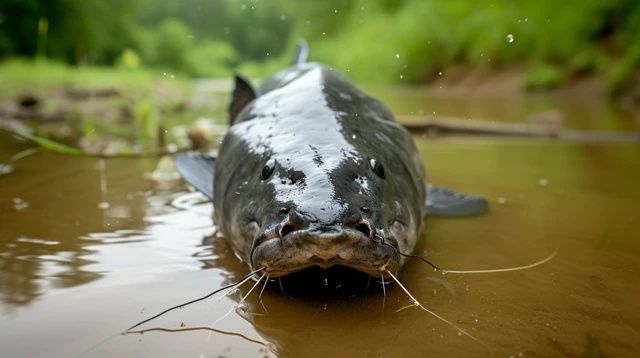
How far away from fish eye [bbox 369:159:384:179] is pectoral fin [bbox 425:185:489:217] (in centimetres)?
108

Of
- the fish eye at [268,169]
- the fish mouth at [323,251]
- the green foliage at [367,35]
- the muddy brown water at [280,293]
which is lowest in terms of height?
the muddy brown water at [280,293]

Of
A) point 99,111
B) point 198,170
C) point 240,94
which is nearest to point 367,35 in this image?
point 99,111

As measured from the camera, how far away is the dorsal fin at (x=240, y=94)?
348 centimetres

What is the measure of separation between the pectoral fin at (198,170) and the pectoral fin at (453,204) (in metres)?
1.20

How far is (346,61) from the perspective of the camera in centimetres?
3008

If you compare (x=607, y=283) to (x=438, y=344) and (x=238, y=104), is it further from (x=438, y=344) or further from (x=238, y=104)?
(x=238, y=104)

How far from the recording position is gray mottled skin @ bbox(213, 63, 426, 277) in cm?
173


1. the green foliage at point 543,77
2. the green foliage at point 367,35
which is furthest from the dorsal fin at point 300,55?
the green foliage at point 543,77

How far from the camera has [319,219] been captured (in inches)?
67.2

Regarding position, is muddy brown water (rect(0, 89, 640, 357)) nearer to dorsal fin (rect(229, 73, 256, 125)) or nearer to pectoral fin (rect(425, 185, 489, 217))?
pectoral fin (rect(425, 185, 489, 217))

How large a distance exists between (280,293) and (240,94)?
1.86 meters

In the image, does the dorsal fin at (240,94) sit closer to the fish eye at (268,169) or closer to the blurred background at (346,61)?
the fish eye at (268,169)

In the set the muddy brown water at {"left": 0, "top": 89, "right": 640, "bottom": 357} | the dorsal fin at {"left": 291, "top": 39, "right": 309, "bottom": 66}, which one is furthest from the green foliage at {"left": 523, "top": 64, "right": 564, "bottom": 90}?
the muddy brown water at {"left": 0, "top": 89, "right": 640, "bottom": 357}

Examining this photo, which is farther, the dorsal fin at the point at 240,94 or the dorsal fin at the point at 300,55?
the dorsal fin at the point at 300,55
